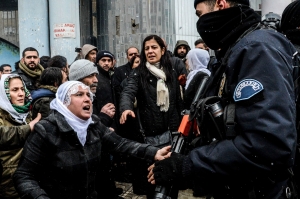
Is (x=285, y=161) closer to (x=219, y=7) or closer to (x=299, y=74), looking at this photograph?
(x=299, y=74)

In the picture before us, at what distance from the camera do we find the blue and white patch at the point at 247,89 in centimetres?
171

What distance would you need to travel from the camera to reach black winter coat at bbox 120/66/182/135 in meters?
4.50

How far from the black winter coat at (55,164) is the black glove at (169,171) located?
1.01 m

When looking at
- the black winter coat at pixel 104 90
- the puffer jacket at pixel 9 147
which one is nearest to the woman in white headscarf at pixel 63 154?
the puffer jacket at pixel 9 147

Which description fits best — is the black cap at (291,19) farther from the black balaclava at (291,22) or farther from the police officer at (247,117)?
the police officer at (247,117)

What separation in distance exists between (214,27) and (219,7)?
97mm

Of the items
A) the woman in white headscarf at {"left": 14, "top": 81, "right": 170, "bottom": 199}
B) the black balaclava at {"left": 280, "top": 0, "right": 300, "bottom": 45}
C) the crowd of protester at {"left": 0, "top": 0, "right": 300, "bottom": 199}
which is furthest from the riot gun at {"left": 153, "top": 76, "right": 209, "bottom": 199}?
the black balaclava at {"left": 280, "top": 0, "right": 300, "bottom": 45}

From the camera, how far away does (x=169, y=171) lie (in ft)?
6.70

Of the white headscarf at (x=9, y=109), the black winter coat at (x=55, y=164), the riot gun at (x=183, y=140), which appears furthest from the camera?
the white headscarf at (x=9, y=109)

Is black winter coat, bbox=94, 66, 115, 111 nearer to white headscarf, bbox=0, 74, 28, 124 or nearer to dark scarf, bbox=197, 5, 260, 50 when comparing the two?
white headscarf, bbox=0, 74, 28, 124

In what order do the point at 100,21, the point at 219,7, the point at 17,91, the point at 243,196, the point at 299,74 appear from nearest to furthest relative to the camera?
1. the point at 243,196
2. the point at 219,7
3. the point at 299,74
4. the point at 17,91
5. the point at 100,21

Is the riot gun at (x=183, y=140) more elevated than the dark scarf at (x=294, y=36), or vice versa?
the dark scarf at (x=294, y=36)

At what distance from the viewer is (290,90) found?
175 cm

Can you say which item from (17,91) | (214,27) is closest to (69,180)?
(17,91)
